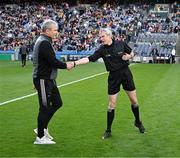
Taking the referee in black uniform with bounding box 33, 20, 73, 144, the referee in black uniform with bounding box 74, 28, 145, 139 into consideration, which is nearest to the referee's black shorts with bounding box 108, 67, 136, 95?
the referee in black uniform with bounding box 74, 28, 145, 139

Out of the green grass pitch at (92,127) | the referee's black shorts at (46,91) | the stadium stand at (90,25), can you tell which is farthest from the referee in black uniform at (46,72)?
the stadium stand at (90,25)

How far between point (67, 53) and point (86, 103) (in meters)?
32.2

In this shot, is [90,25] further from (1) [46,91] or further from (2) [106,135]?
(1) [46,91]

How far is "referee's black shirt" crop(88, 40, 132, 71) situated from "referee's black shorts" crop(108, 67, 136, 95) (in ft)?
0.35

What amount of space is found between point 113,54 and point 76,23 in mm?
46707

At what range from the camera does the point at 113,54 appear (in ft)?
32.2

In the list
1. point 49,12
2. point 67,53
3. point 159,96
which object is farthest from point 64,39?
point 159,96

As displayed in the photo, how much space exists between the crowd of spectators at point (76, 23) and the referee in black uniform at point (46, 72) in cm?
3925

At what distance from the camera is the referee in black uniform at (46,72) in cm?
893

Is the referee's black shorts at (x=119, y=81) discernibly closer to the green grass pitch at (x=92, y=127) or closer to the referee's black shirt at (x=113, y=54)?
A: the referee's black shirt at (x=113, y=54)

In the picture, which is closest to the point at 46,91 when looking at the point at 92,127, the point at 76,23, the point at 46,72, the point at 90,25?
the point at 46,72

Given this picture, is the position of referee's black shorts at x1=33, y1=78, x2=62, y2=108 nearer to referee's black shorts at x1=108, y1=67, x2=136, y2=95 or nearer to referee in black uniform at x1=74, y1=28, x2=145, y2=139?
referee in black uniform at x1=74, y1=28, x2=145, y2=139

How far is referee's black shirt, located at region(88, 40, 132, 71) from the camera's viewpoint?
32.2 feet

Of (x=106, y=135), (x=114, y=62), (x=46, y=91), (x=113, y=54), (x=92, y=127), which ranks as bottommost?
(x=92, y=127)
